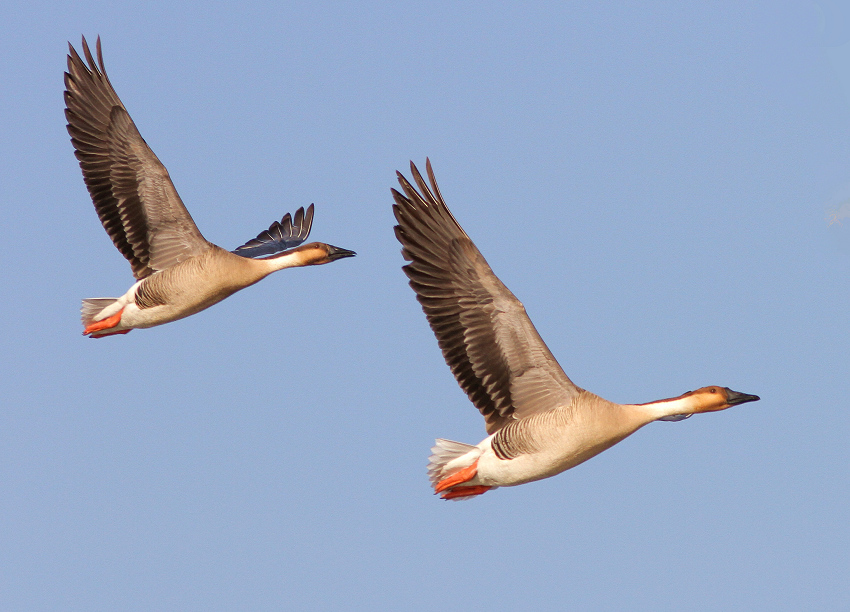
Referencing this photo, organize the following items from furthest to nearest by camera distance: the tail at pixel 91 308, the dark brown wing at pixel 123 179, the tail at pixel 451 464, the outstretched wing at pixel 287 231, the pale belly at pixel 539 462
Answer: the outstretched wing at pixel 287 231, the tail at pixel 91 308, the dark brown wing at pixel 123 179, the tail at pixel 451 464, the pale belly at pixel 539 462

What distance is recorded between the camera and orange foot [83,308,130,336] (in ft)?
Result: 45.3

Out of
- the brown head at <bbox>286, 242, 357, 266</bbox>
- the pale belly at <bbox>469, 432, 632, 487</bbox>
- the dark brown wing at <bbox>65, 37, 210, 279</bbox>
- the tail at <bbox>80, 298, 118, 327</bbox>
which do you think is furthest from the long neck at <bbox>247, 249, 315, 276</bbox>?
the pale belly at <bbox>469, 432, 632, 487</bbox>

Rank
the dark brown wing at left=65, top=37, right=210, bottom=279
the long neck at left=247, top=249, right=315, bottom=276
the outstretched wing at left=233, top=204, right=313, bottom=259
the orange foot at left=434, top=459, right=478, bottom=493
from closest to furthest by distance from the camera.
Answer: the orange foot at left=434, top=459, right=478, bottom=493
the long neck at left=247, top=249, right=315, bottom=276
the dark brown wing at left=65, top=37, right=210, bottom=279
the outstretched wing at left=233, top=204, right=313, bottom=259

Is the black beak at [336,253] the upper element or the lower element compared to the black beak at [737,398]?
upper

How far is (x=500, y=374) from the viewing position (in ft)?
34.4

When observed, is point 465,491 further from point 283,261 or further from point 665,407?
point 283,261

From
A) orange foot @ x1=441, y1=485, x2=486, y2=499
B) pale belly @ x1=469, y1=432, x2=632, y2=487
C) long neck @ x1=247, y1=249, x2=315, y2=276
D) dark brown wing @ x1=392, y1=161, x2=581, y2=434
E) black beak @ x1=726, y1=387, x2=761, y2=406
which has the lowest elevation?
orange foot @ x1=441, y1=485, x2=486, y2=499

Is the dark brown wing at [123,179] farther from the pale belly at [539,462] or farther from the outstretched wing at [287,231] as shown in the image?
the pale belly at [539,462]

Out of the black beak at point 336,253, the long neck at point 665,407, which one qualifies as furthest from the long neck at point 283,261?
the long neck at point 665,407

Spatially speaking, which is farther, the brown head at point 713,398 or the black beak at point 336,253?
the black beak at point 336,253

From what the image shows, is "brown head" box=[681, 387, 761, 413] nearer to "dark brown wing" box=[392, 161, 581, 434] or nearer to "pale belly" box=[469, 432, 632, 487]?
"pale belly" box=[469, 432, 632, 487]

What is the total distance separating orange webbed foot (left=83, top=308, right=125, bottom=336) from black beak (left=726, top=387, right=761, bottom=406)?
7022 mm

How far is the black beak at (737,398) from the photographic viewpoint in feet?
34.3

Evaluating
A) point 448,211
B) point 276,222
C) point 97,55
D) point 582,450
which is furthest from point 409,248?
point 276,222
